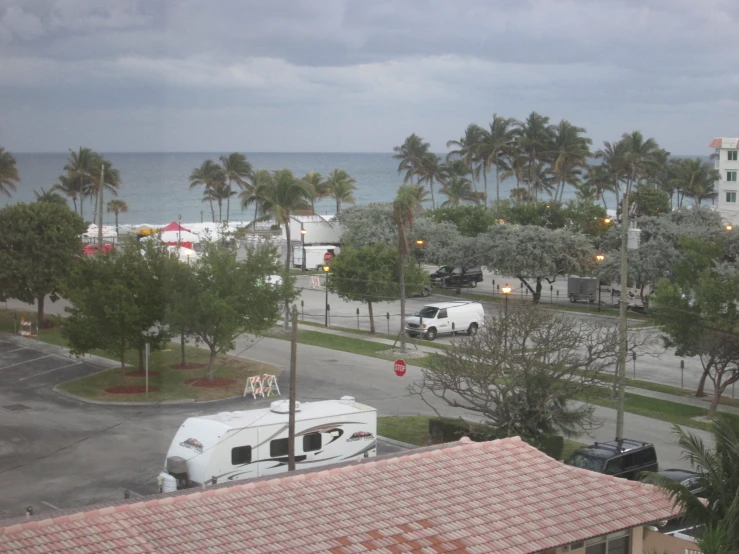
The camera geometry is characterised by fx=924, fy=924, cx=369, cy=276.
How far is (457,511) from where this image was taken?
12109mm

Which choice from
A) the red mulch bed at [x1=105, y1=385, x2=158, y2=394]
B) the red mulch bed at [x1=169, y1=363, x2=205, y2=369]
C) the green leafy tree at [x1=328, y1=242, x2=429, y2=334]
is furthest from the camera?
the green leafy tree at [x1=328, y1=242, x2=429, y2=334]

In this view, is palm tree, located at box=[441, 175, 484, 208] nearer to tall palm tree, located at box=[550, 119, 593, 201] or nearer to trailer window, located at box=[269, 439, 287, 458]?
tall palm tree, located at box=[550, 119, 593, 201]

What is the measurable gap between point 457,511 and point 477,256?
123ft

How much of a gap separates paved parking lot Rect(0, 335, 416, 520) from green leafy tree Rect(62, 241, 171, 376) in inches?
80.1

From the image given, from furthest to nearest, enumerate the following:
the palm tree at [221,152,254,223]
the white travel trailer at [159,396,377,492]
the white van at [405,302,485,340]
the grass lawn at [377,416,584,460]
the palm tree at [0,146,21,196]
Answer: the palm tree at [221,152,254,223] → the white van at [405,302,485,340] → the palm tree at [0,146,21,196] → the grass lawn at [377,416,584,460] → the white travel trailer at [159,396,377,492]

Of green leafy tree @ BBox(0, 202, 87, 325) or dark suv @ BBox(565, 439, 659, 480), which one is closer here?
dark suv @ BBox(565, 439, 659, 480)

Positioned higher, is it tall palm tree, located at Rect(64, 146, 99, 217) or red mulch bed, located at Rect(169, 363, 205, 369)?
tall palm tree, located at Rect(64, 146, 99, 217)

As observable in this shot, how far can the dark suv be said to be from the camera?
19047 millimetres

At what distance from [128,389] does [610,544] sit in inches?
712

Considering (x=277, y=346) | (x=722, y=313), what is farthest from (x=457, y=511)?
(x=277, y=346)

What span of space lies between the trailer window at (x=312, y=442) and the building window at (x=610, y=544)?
7944 mm

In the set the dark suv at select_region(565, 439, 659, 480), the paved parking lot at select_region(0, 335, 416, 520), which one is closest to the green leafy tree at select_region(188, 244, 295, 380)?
the paved parking lot at select_region(0, 335, 416, 520)

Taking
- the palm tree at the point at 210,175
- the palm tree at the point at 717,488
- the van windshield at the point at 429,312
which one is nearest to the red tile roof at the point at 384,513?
the palm tree at the point at 717,488

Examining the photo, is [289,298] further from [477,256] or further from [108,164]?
[477,256]
